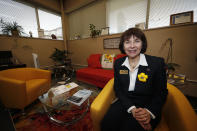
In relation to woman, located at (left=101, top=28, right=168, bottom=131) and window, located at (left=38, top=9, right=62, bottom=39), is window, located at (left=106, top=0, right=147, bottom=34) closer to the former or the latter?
woman, located at (left=101, top=28, right=168, bottom=131)

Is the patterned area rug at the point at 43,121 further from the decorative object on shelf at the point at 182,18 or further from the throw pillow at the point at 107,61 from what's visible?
the decorative object on shelf at the point at 182,18

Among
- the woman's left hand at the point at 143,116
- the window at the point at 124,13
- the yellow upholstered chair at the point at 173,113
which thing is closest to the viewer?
the yellow upholstered chair at the point at 173,113

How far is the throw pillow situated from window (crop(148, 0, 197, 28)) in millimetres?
1334

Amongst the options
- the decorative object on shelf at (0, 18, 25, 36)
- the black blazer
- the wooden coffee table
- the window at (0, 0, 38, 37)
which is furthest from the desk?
the window at (0, 0, 38, 37)

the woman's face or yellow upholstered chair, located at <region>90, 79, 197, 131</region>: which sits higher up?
the woman's face

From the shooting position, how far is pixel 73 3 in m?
3.18

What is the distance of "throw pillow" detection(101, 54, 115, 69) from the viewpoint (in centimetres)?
220

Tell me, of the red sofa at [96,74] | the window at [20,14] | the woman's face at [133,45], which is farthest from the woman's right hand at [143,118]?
the window at [20,14]

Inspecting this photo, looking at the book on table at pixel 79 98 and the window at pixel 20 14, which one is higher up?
the window at pixel 20 14

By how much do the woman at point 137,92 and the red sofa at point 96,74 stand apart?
0.91 m

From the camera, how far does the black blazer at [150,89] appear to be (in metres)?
0.66

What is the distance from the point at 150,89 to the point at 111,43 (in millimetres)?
1993

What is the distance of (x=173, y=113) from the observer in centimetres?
61

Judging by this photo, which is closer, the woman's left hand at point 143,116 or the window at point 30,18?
the woman's left hand at point 143,116
